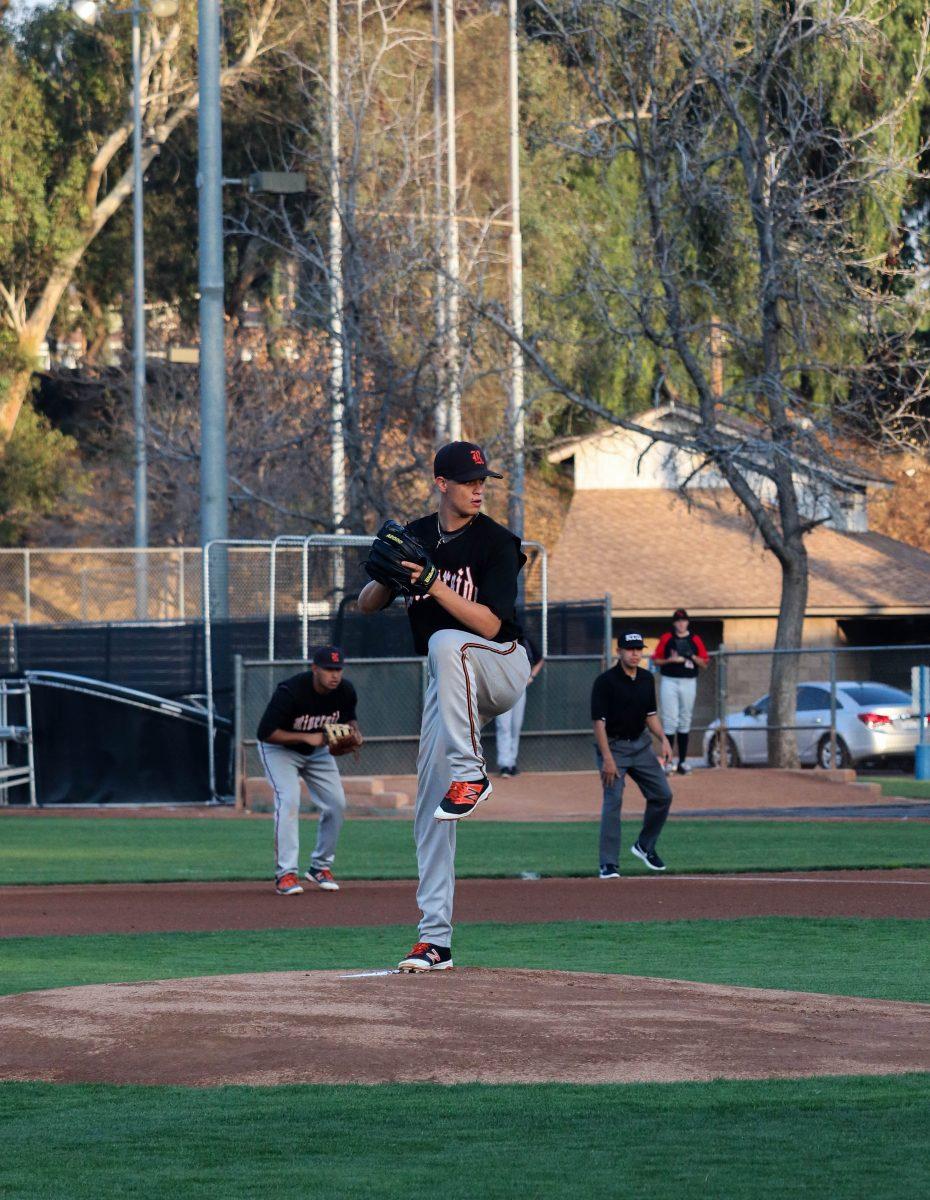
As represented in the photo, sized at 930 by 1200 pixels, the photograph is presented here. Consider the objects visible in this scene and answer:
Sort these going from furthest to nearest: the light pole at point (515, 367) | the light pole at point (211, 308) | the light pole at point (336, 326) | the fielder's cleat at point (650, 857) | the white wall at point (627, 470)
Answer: the white wall at point (627, 470) → the light pole at point (515, 367) → the light pole at point (336, 326) → the light pole at point (211, 308) → the fielder's cleat at point (650, 857)

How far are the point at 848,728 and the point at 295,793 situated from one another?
56.1 ft

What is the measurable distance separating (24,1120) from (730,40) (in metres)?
24.2

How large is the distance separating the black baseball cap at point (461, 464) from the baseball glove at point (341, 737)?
20.2 ft

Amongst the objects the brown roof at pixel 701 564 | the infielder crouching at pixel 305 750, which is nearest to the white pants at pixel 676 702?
the brown roof at pixel 701 564

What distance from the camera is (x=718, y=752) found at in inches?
1106

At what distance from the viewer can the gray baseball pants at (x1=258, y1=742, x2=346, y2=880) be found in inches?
534

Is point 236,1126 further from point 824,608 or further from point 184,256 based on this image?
point 184,256

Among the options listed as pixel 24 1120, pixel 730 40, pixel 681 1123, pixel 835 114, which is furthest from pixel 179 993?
pixel 835 114

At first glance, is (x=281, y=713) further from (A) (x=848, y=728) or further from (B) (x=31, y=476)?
(B) (x=31, y=476)

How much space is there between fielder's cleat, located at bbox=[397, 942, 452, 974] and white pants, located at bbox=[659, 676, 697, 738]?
18208 mm

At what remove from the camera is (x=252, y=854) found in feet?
58.0

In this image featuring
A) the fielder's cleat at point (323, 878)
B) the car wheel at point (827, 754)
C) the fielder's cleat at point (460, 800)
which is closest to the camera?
the fielder's cleat at point (460, 800)

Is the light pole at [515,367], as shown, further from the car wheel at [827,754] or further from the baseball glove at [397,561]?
the baseball glove at [397,561]

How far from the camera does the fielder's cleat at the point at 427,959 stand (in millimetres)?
7621
